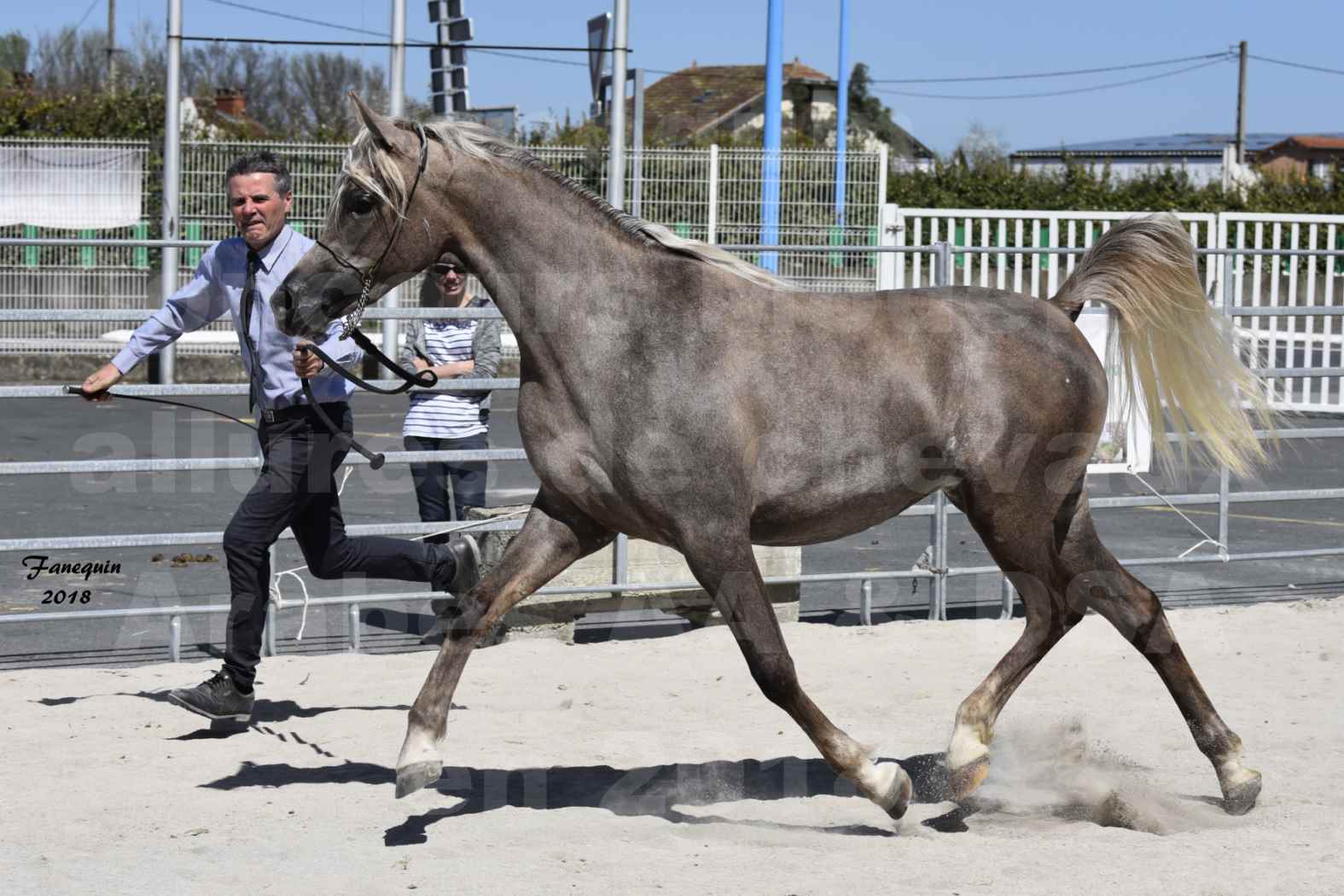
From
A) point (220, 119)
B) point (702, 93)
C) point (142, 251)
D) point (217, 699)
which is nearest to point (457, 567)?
point (217, 699)

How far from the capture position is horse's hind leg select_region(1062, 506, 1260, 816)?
4.77 metres

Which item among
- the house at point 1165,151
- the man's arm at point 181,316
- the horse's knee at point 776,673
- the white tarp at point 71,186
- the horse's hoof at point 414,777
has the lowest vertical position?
the horse's hoof at point 414,777

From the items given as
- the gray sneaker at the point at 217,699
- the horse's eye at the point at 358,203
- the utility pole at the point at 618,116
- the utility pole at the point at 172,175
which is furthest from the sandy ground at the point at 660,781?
the utility pole at the point at 172,175

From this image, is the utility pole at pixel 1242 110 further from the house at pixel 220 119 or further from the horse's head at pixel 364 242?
the horse's head at pixel 364 242

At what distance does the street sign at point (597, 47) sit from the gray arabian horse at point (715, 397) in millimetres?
11543

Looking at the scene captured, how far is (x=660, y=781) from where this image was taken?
495 cm

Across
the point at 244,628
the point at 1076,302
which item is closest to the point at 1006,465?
the point at 1076,302

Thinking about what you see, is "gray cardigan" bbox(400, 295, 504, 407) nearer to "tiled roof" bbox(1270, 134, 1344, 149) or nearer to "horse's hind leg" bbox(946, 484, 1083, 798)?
"horse's hind leg" bbox(946, 484, 1083, 798)

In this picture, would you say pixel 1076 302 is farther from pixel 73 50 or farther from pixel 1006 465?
pixel 73 50

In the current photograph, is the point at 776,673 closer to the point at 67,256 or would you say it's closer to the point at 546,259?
the point at 546,259

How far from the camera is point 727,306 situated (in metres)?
4.31

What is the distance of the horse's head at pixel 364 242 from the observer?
418cm

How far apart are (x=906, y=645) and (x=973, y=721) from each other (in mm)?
2338

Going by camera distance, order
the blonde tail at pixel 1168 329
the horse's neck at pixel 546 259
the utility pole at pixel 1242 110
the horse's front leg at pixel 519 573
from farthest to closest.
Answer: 1. the utility pole at pixel 1242 110
2. the blonde tail at pixel 1168 329
3. the horse's front leg at pixel 519 573
4. the horse's neck at pixel 546 259
